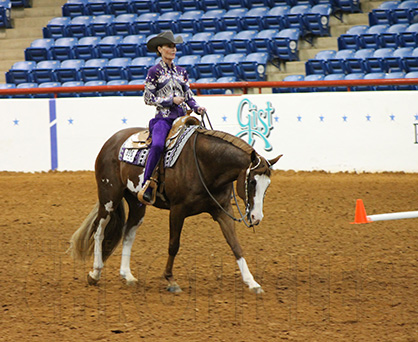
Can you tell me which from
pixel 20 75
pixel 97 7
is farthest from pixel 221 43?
pixel 20 75

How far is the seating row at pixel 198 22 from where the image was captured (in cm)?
1780

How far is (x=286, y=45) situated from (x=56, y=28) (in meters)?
7.81

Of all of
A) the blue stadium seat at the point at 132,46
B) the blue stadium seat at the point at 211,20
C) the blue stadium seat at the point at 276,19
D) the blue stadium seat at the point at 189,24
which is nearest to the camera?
the blue stadium seat at the point at 276,19

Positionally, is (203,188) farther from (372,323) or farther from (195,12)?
(195,12)

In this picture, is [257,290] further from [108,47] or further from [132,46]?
[108,47]

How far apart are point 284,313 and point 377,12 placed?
13.3 meters

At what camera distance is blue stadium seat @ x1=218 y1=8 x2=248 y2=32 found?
61.0 feet

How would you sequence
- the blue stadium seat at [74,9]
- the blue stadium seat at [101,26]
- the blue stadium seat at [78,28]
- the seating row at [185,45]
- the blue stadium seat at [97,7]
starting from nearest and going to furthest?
the seating row at [185,45] → the blue stadium seat at [101,26] → the blue stadium seat at [78,28] → the blue stadium seat at [97,7] → the blue stadium seat at [74,9]

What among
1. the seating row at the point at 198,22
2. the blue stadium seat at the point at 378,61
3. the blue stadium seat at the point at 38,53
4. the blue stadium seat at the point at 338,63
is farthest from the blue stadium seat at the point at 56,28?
the blue stadium seat at the point at 378,61

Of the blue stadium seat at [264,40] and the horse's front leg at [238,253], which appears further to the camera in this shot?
the blue stadium seat at [264,40]

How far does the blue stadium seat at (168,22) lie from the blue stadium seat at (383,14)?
5555 millimetres

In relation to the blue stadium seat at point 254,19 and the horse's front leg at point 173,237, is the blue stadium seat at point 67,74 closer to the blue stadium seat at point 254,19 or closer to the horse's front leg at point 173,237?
the blue stadium seat at point 254,19

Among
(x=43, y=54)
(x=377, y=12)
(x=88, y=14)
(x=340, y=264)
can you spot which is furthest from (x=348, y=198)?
(x=88, y=14)

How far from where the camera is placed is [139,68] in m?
17.5
